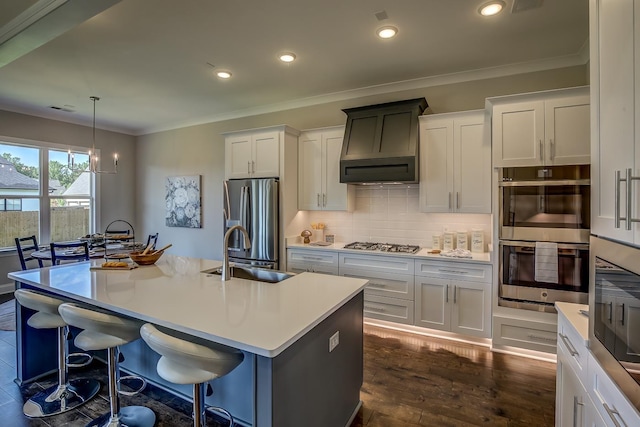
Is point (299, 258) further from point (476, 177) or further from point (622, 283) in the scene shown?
point (622, 283)

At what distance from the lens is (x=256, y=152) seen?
4.33m

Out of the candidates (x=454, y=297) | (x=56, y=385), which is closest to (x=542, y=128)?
(x=454, y=297)

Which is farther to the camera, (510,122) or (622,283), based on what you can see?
(510,122)

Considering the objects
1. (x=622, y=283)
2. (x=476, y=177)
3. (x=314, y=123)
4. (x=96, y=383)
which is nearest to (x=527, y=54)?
(x=476, y=177)

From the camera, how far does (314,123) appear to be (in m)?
4.49

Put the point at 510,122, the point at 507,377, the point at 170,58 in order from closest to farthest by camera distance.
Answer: the point at 507,377 → the point at 510,122 → the point at 170,58

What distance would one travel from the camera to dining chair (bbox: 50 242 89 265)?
12.6ft

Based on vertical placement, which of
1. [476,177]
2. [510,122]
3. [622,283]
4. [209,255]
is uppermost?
[510,122]

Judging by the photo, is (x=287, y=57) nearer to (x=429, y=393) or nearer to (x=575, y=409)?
(x=429, y=393)

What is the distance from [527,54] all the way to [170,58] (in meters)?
3.56

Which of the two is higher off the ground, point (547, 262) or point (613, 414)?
point (547, 262)

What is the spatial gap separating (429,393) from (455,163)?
223 cm

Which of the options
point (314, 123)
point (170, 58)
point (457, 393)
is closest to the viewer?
point (457, 393)

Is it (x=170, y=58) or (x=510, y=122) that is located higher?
(x=170, y=58)
